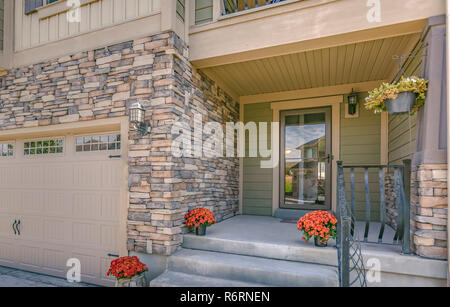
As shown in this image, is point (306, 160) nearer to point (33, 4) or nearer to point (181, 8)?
point (181, 8)

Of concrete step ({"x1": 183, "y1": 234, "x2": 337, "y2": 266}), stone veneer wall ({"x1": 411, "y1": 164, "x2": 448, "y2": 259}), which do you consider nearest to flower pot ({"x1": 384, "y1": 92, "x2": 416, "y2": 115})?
stone veneer wall ({"x1": 411, "y1": 164, "x2": 448, "y2": 259})

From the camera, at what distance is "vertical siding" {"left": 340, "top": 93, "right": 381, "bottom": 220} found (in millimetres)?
4246

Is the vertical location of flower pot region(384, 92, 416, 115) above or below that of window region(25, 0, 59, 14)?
below

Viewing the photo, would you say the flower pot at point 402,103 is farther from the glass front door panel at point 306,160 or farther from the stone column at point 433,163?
the glass front door panel at point 306,160

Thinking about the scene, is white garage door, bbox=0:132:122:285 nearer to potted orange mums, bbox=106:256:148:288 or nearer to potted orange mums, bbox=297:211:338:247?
potted orange mums, bbox=106:256:148:288

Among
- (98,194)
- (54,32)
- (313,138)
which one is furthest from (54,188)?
(313,138)

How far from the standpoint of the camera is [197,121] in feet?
12.0

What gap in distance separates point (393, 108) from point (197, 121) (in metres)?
2.25

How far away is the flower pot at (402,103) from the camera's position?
8.38 ft

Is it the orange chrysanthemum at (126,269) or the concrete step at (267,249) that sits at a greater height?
the concrete step at (267,249)

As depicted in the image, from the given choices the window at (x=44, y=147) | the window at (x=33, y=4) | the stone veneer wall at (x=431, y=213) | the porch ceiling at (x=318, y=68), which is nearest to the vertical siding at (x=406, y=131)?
the porch ceiling at (x=318, y=68)

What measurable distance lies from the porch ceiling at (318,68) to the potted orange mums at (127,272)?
104 inches

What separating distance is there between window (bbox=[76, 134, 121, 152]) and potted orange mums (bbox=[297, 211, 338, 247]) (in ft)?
8.27

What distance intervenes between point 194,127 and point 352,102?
2.55 m
